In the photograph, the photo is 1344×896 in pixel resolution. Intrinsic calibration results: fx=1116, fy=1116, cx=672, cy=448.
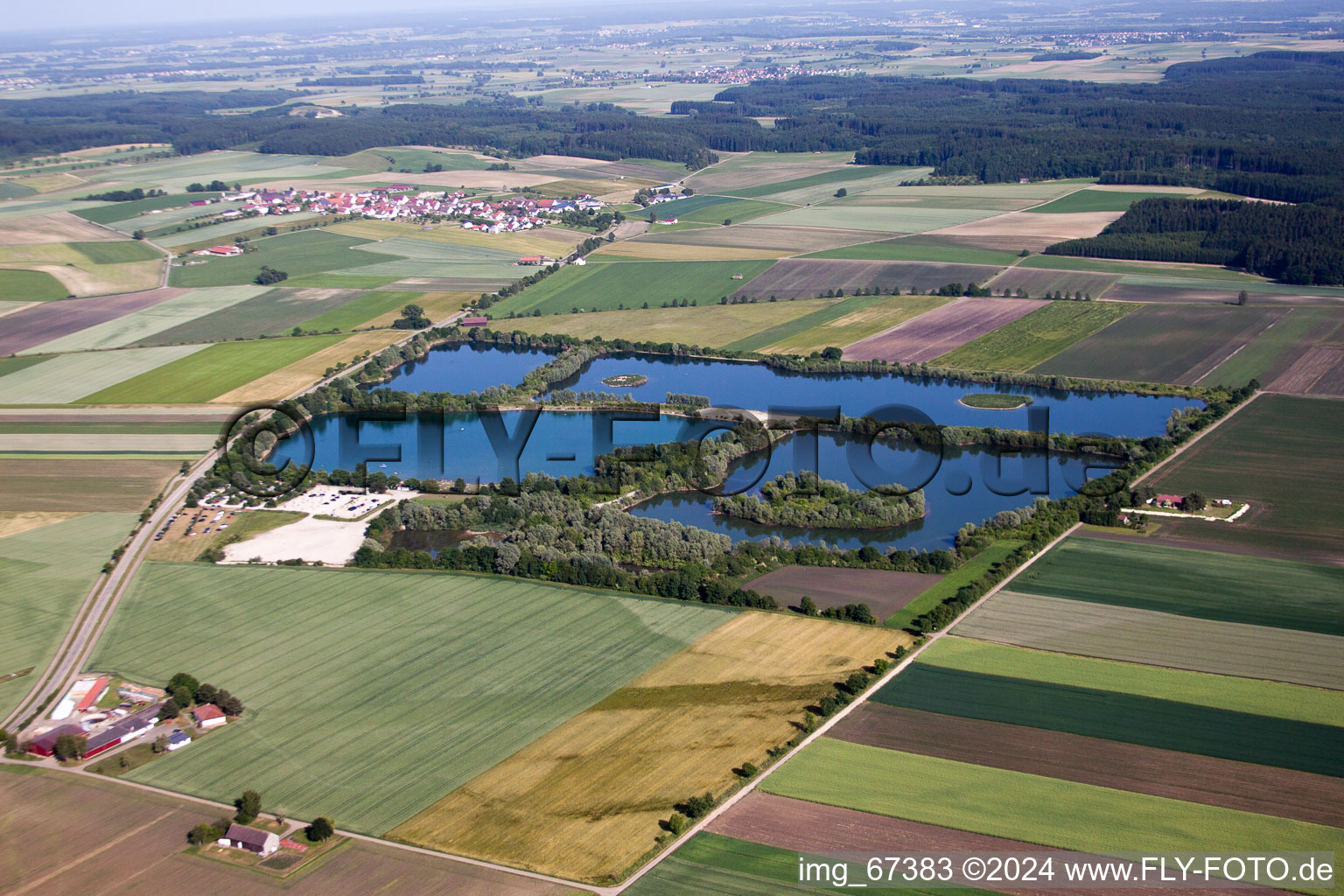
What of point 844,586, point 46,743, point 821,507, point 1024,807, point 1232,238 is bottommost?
point 46,743

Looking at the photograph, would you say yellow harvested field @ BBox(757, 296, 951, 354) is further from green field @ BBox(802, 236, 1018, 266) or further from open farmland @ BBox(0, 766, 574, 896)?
open farmland @ BBox(0, 766, 574, 896)

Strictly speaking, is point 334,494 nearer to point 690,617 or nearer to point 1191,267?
point 690,617

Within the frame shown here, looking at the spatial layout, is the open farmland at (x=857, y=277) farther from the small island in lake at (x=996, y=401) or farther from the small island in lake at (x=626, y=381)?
the small island in lake at (x=996, y=401)

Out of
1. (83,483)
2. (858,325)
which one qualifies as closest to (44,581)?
(83,483)

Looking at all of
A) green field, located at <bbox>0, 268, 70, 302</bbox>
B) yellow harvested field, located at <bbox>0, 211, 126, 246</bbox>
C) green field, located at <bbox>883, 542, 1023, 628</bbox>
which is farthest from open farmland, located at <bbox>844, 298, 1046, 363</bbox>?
yellow harvested field, located at <bbox>0, 211, 126, 246</bbox>

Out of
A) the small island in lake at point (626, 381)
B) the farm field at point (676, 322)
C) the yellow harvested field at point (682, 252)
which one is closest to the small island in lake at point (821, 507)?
the small island in lake at point (626, 381)

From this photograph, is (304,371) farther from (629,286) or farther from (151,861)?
(151,861)
